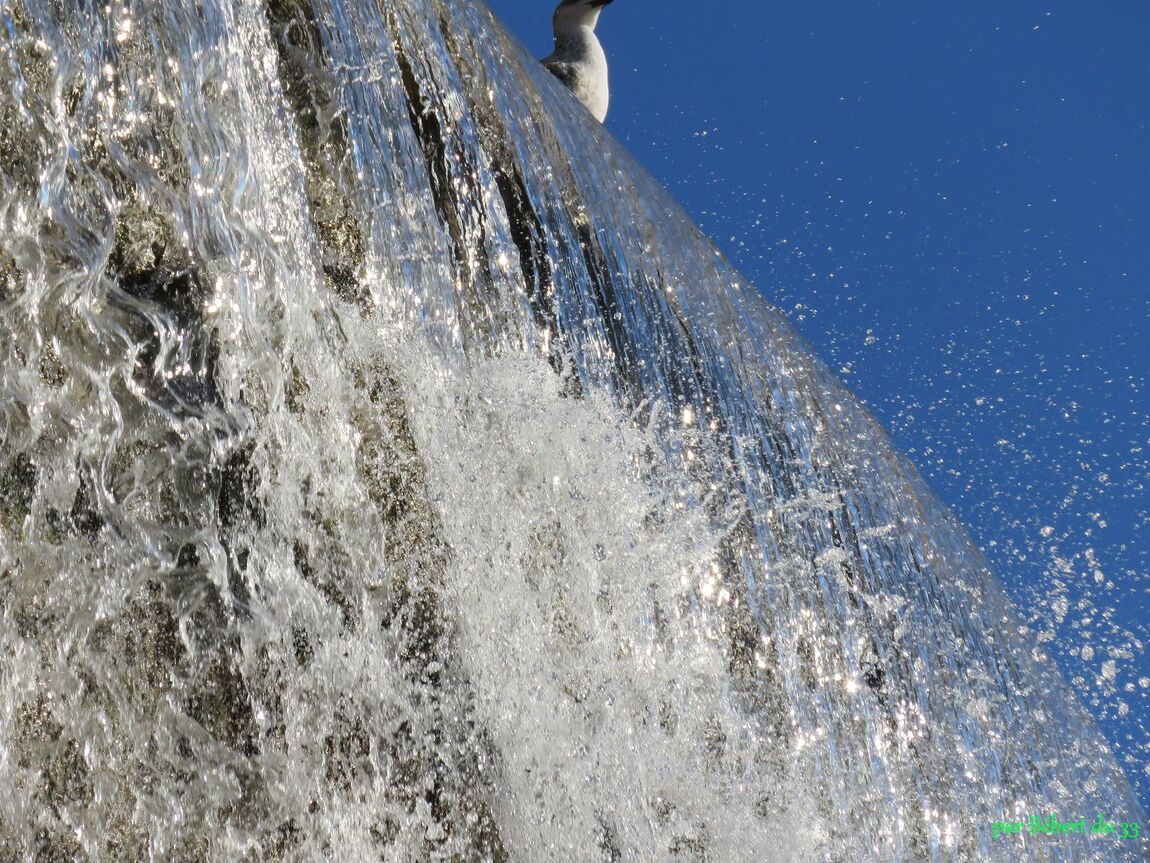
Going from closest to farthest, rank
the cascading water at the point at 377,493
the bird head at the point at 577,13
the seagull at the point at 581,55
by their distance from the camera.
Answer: the cascading water at the point at 377,493
the seagull at the point at 581,55
the bird head at the point at 577,13

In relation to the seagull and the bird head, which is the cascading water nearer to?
the seagull

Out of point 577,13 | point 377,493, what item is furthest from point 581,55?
point 377,493

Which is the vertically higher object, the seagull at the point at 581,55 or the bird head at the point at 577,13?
the bird head at the point at 577,13

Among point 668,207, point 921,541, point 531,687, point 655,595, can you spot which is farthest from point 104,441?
point 921,541

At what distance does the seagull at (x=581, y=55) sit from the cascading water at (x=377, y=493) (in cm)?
149

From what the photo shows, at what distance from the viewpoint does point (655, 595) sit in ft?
5.90

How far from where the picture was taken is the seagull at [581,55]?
Answer: 362cm

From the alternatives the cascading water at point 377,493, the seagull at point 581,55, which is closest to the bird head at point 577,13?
the seagull at point 581,55

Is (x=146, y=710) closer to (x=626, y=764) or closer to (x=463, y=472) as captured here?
(x=463, y=472)

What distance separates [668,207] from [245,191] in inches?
46.1

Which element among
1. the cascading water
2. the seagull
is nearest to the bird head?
the seagull

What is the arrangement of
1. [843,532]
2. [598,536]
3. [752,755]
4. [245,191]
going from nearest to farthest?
[245,191]
[598,536]
[752,755]
[843,532]

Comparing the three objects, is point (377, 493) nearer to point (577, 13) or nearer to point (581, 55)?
point (581, 55)

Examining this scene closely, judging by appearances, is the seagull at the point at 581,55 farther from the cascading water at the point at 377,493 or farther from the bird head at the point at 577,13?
the cascading water at the point at 377,493
